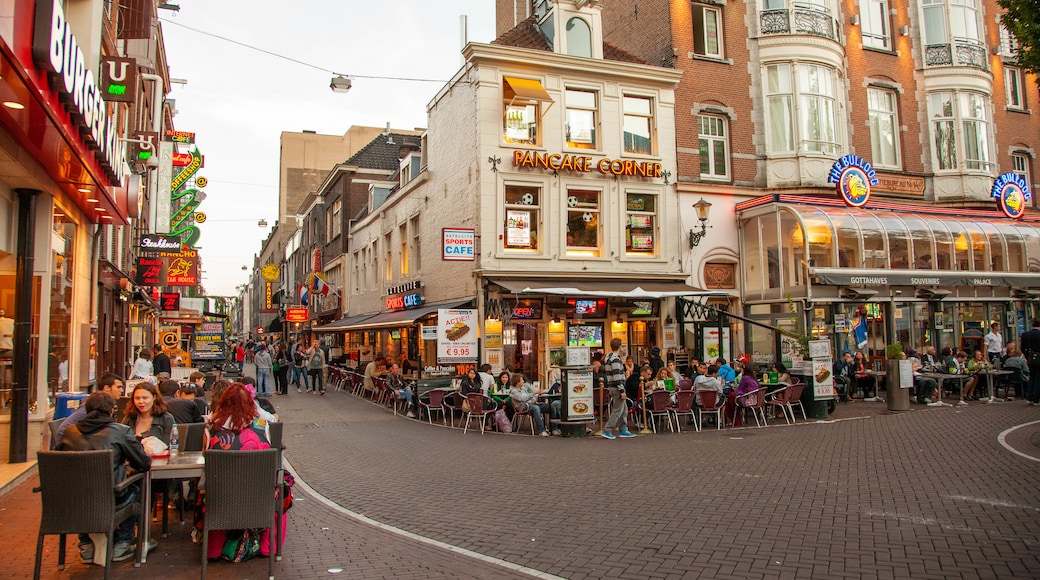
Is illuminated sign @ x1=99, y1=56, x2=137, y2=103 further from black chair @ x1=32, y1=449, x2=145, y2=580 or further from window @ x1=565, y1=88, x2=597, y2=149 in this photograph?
window @ x1=565, y1=88, x2=597, y2=149

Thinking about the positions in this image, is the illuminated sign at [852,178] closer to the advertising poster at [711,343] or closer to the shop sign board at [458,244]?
the advertising poster at [711,343]

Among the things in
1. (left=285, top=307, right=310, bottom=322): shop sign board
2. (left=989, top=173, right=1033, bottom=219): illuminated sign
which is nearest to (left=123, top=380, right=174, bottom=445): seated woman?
(left=989, top=173, right=1033, bottom=219): illuminated sign

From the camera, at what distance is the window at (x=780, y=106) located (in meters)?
22.3

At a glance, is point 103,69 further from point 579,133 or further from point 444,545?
point 579,133

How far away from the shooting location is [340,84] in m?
17.3

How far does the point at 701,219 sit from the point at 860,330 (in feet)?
18.5

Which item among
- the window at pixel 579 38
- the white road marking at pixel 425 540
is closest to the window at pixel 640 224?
the window at pixel 579 38

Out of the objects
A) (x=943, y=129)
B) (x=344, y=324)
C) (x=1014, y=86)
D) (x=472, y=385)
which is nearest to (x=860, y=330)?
(x=943, y=129)

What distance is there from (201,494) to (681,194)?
685 inches

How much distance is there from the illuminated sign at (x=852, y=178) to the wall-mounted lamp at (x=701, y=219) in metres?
3.98

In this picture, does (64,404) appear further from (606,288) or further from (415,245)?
(415,245)

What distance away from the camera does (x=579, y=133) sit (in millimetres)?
20453

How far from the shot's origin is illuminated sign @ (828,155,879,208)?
21297 mm

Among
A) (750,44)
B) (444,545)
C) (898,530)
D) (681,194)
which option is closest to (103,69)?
(444,545)
